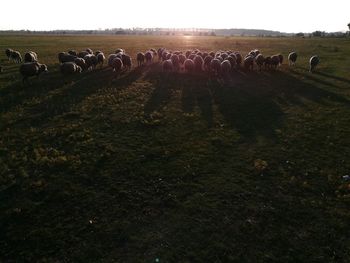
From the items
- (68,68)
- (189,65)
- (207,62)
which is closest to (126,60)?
(68,68)

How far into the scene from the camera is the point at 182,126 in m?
18.9

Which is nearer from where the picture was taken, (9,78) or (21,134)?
(21,134)

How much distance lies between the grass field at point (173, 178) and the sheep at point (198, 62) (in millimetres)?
10133

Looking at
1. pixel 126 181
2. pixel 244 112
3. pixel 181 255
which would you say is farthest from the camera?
pixel 244 112

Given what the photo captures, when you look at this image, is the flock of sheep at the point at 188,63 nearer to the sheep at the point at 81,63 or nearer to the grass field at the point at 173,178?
the sheep at the point at 81,63

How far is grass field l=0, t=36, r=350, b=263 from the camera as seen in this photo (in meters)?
10.0

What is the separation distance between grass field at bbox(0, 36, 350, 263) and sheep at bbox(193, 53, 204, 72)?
10133 millimetres

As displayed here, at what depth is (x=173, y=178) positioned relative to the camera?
13.5 metres

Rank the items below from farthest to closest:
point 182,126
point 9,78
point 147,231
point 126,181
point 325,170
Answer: point 9,78
point 182,126
point 325,170
point 126,181
point 147,231

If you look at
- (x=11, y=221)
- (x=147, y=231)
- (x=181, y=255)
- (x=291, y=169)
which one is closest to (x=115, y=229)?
(x=147, y=231)

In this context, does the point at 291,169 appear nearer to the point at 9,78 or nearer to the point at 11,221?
the point at 11,221

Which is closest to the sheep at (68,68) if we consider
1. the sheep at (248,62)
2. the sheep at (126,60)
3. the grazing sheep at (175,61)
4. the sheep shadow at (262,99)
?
the sheep at (126,60)

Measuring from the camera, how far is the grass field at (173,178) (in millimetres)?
10008

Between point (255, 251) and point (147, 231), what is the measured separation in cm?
327
